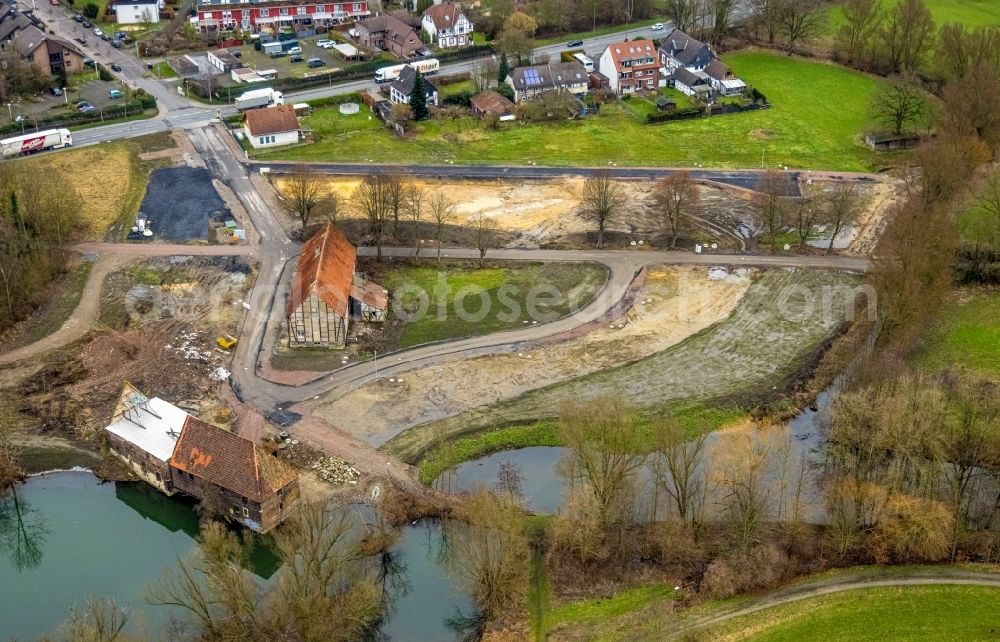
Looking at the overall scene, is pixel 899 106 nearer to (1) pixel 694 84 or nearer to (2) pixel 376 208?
(1) pixel 694 84

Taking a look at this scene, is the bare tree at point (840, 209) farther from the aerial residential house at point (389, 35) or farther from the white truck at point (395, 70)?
the aerial residential house at point (389, 35)

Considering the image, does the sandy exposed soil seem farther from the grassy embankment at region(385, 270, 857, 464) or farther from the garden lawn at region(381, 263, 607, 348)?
the garden lawn at region(381, 263, 607, 348)

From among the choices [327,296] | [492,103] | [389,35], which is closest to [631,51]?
[492,103]

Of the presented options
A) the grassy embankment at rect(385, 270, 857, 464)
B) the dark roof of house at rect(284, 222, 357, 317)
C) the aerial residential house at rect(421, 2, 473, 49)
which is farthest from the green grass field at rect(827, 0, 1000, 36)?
the dark roof of house at rect(284, 222, 357, 317)

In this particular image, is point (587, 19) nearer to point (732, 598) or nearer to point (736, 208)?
point (736, 208)

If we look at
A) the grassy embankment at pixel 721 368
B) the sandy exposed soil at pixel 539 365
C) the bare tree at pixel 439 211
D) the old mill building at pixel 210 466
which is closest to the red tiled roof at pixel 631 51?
the bare tree at pixel 439 211

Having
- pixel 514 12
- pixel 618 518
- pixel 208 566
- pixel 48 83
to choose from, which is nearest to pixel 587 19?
pixel 514 12
